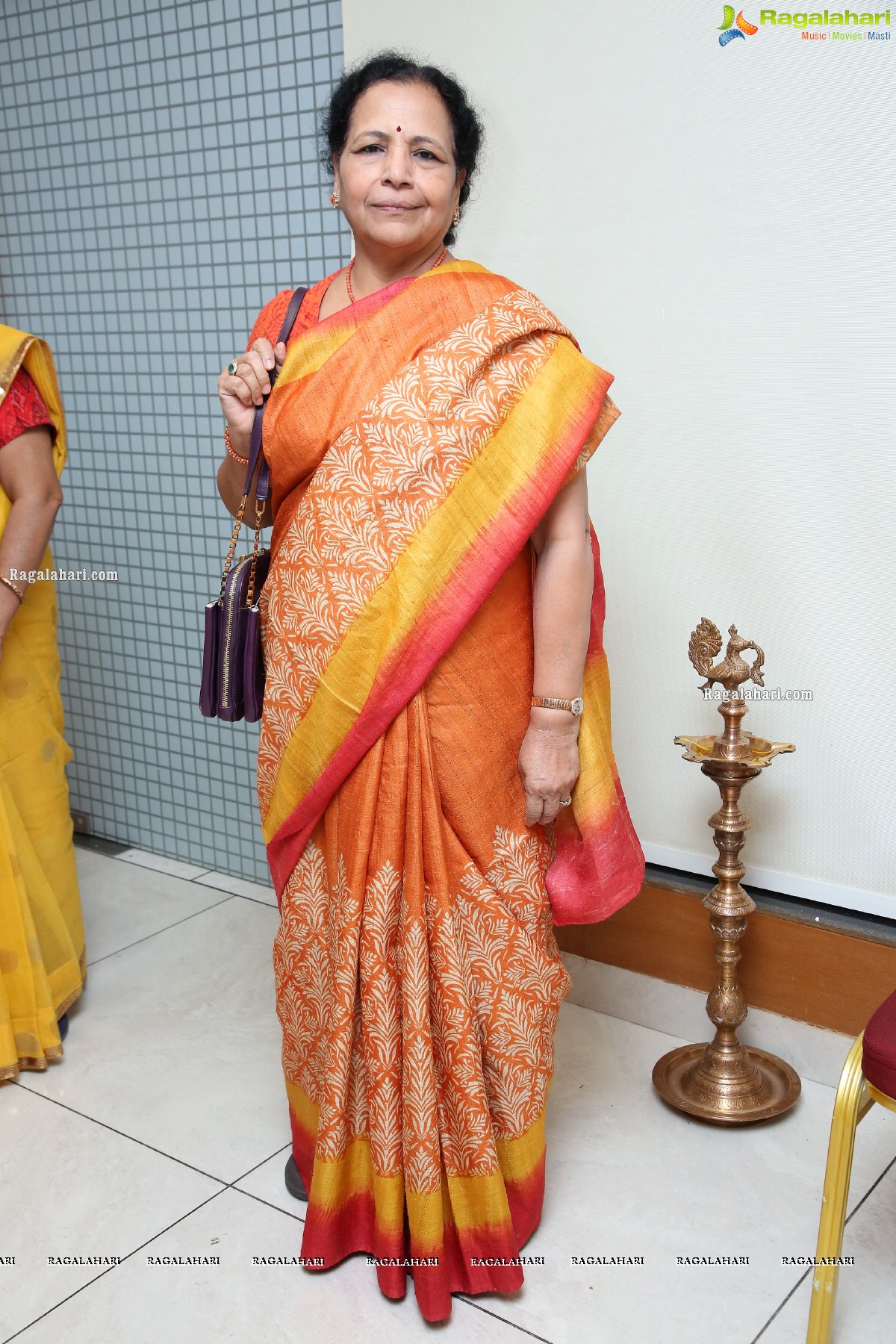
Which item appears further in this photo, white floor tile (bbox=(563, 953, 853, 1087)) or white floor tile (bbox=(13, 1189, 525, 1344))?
white floor tile (bbox=(563, 953, 853, 1087))

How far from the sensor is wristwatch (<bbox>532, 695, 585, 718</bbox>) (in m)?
1.69

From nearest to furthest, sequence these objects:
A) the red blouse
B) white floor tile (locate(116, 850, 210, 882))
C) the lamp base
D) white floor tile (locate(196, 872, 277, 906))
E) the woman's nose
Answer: the woman's nose → the lamp base → the red blouse → white floor tile (locate(196, 872, 277, 906)) → white floor tile (locate(116, 850, 210, 882))

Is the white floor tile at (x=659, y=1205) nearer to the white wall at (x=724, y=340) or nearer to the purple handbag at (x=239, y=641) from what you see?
the white wall at (x=724, y=340)

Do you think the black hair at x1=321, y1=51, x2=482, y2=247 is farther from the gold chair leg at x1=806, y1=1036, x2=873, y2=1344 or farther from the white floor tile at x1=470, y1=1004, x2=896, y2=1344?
the white floor tile at x1=470, y1=1004, x2=896, y2=1344

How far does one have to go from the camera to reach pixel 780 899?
89.3 inches

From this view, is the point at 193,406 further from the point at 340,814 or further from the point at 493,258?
the point at 340,814

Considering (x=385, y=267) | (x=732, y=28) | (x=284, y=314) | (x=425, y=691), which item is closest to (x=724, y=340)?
(x=732, y=28)

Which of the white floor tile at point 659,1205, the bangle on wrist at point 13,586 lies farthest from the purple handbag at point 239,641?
the white floor tile at point 659,1205

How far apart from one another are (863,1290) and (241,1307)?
893 mm

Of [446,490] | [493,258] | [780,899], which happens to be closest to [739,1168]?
[780,899]

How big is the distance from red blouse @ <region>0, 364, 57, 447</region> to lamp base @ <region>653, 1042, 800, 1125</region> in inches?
65.9

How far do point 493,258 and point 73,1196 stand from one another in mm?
1838

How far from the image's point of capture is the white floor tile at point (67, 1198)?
1790mm

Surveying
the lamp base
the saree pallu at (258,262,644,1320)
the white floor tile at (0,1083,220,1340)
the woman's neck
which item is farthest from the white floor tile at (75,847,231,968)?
the woman's neck
